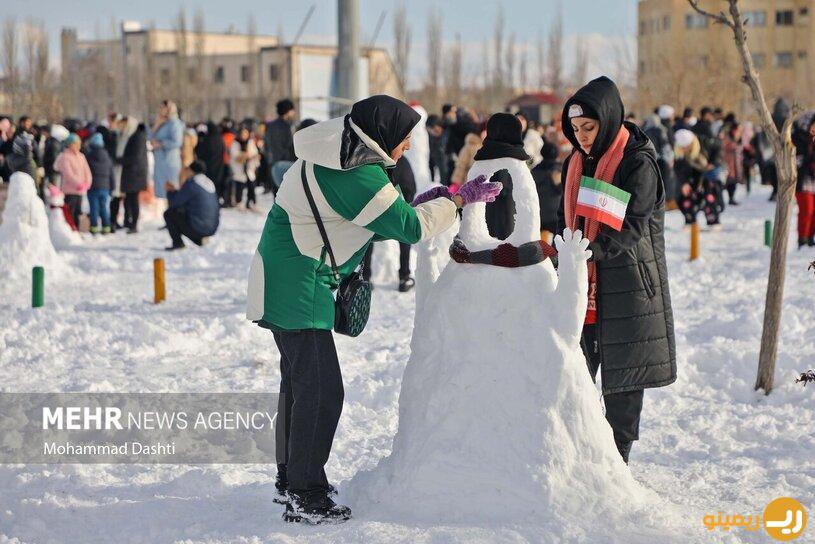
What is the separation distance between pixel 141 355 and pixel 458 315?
4.47m

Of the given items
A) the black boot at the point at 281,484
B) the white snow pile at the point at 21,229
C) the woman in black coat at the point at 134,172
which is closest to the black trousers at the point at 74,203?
the woman in black coat at the point at 134,172

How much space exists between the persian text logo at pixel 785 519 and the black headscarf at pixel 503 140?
191 cm

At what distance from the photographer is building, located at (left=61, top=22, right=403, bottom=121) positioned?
64000mm

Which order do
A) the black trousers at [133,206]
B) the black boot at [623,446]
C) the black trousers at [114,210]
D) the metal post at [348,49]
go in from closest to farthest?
the black boot at [623,446]
the metal post at [348,49]
the black trousers at [133,206]
the black trousers at [114,210]

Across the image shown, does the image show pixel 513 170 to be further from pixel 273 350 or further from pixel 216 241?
pixel 216 241

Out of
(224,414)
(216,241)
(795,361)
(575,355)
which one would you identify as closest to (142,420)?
(224,414)

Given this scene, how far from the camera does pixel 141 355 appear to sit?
8.43m

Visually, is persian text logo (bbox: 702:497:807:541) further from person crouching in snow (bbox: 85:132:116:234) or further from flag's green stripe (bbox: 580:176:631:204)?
person crouching in snow (bbox: 85:132:116:234)

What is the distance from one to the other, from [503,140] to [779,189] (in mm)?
2577

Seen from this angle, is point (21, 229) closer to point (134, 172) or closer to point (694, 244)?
point (134, 172)

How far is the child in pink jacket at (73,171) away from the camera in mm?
15477

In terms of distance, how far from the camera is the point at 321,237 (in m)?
4.45

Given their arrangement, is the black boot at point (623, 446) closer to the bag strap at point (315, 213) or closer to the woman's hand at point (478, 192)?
the woman's hand at point (478, 192)

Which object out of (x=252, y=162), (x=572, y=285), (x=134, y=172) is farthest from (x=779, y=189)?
(x=252, y=162)
